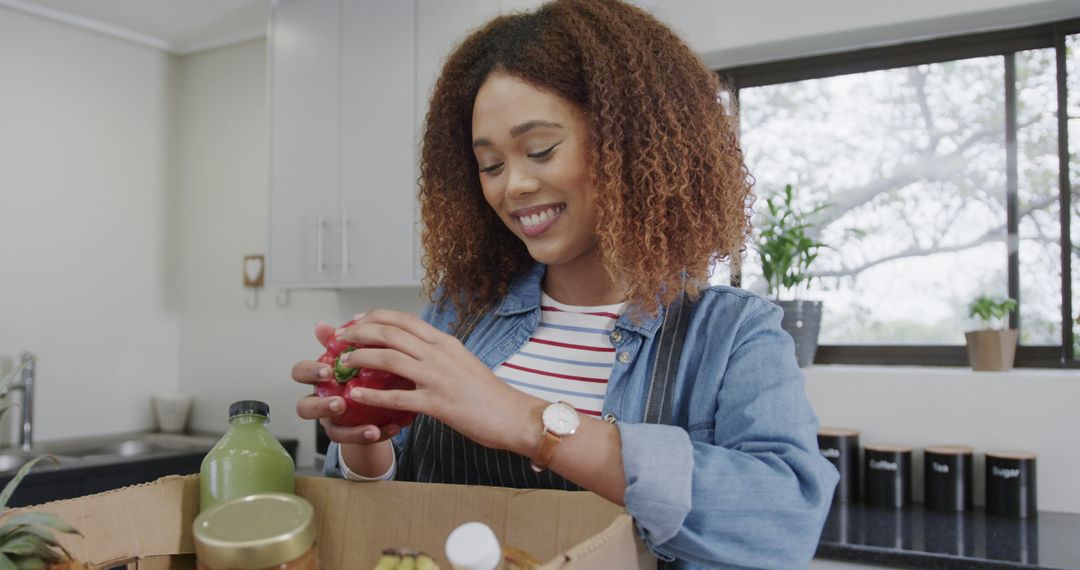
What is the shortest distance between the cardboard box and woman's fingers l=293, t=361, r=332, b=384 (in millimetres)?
107

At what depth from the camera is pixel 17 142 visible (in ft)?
10.9

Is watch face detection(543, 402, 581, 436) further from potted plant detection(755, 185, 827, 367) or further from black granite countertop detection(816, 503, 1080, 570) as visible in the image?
potted plant detection(755, 185, 827, 367)

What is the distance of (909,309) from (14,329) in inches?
125

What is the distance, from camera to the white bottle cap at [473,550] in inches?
20.1

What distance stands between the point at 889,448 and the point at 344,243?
1840 mm

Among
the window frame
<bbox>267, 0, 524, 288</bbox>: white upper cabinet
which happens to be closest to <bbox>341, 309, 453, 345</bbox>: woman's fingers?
the window frame

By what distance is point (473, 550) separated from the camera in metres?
0.52

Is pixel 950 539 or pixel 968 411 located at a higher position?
pixel 968 411

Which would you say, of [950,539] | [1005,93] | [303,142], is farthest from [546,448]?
[303,142]

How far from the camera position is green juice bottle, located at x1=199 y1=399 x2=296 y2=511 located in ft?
2.43

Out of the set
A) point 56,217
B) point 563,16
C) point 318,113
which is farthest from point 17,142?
point 563,16

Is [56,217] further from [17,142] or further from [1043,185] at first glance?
[1043,185]

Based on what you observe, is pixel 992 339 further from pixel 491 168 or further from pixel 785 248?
pixel 491 168

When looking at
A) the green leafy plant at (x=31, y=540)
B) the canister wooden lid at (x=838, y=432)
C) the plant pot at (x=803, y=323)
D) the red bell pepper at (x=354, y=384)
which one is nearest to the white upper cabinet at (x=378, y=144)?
the plant pot at (x=803, y=323)
